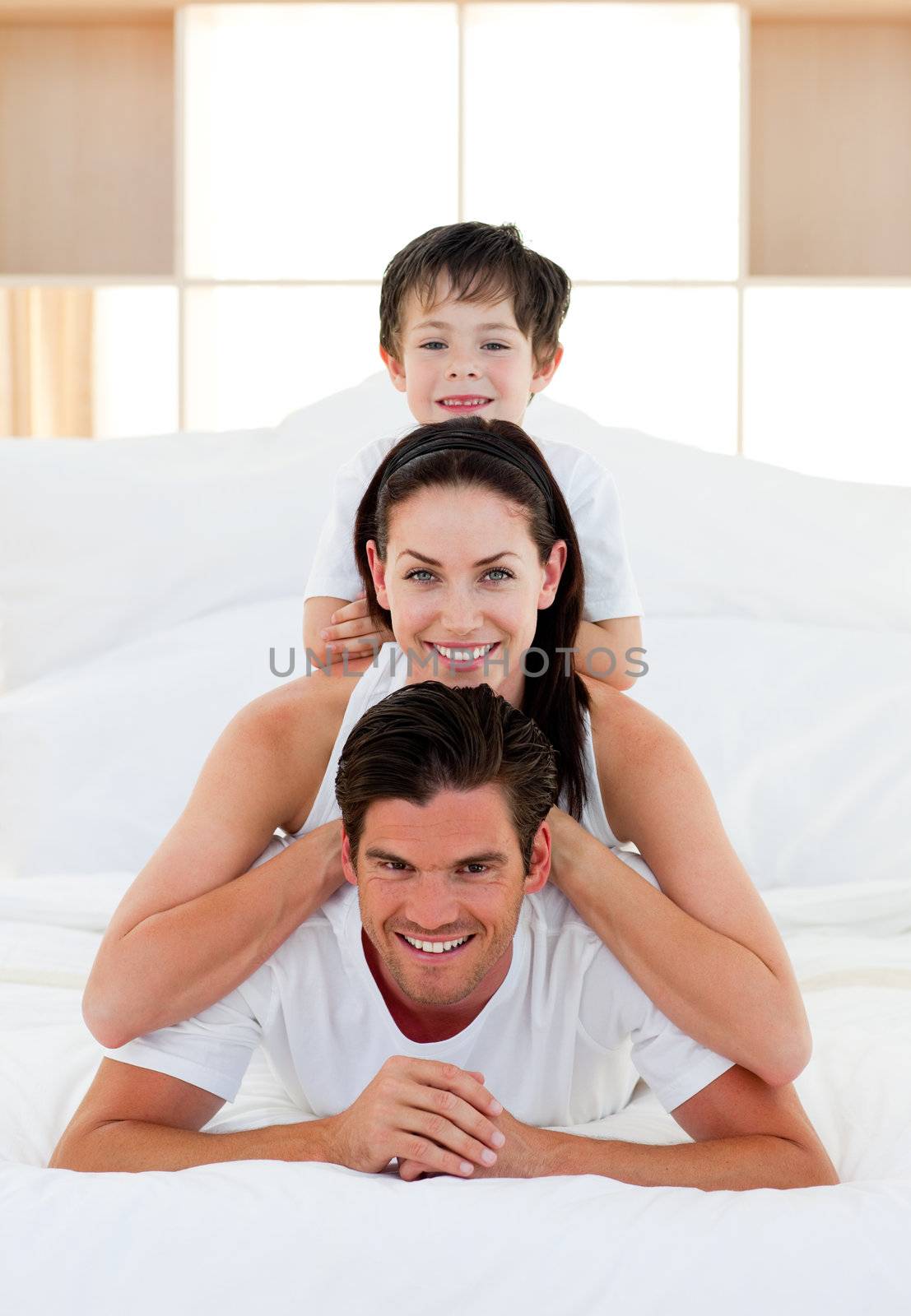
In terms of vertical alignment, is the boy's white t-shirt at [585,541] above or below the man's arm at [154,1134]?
above

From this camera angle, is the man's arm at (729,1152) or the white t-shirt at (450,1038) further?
the white t-shirt at (450,1038)

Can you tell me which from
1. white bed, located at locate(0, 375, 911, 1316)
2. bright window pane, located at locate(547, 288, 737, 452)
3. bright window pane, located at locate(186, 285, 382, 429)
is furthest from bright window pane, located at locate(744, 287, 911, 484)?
bright window pane, located at locate(186, 285, 382, 429)

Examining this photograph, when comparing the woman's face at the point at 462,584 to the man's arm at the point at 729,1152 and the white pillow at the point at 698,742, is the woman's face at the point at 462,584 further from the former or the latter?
the white pillow at the point at 698,742

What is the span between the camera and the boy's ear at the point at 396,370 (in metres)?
1.68

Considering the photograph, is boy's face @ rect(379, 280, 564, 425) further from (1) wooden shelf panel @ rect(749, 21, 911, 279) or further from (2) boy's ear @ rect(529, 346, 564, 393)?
(1) wooden shelf panel @ rect(749, 21, 911, 279)

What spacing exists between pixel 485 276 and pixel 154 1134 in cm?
98

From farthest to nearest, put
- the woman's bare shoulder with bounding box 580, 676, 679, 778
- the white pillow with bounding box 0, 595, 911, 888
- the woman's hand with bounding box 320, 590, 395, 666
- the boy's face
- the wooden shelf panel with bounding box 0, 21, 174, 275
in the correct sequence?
the wooden shelf panel with bounding box 0, 21, 174, 275 → the white pillow with bounding box 0, 595, 911, 888 → the boy's face → the woman's hand with bounding box 320, 590, 395, 666 → the woman's bare shoulder with bounding box 580, 676, 679, 778

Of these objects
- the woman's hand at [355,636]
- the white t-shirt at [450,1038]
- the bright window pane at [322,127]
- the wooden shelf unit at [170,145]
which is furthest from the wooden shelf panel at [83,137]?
the white t-shirt at [450,1038]

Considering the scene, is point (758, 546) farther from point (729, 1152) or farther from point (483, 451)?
point (729, 1152)

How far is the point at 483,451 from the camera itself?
4.04 ft

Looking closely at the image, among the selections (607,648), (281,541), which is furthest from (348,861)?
(281,541)

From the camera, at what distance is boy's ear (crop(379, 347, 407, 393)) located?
1.68 meters

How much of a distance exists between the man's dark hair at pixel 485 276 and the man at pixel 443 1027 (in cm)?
63

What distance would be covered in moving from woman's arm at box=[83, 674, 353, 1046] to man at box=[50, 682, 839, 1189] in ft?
0.15
